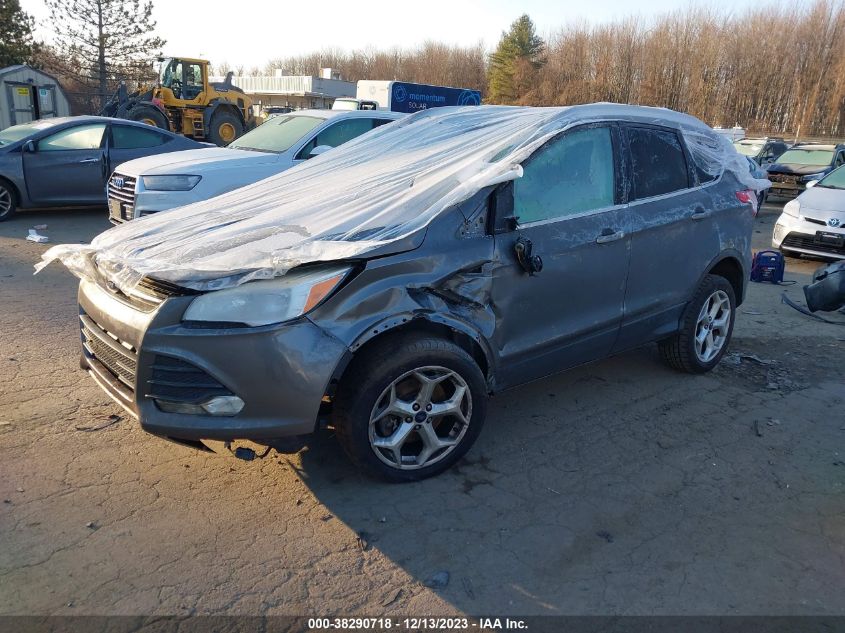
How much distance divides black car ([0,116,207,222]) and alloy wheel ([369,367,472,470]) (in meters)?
8.88

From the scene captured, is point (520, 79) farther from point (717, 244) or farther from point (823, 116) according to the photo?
point (717, 244)

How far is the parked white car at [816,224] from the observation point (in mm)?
9039

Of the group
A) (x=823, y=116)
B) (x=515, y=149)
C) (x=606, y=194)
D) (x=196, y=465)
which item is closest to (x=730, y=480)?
(x=606, y=194)

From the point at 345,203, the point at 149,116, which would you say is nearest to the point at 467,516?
the point at 345,203

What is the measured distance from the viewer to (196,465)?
3471mm

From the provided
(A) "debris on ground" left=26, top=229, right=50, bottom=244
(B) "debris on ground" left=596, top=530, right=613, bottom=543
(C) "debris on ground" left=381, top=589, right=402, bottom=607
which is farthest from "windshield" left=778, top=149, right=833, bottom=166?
(C) "debris on ground" left=381, top=589, right=402, bottom=607

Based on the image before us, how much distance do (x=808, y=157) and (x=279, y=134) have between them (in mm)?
13885

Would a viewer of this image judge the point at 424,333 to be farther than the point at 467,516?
Yes

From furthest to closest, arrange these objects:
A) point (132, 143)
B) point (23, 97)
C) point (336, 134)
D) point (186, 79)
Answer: point (186, 79) → point (23, 97) → point (132, 143) → point (336, 134)

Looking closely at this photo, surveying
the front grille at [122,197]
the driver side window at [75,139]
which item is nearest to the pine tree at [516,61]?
the driver side window at [75,139]

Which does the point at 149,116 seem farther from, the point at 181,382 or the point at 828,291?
the point at 181,382

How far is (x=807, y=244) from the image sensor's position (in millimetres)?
9312

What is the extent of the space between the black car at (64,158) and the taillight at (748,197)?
9.01 meters

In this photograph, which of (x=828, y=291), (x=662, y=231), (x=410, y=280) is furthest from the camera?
(x=828, y=291)
